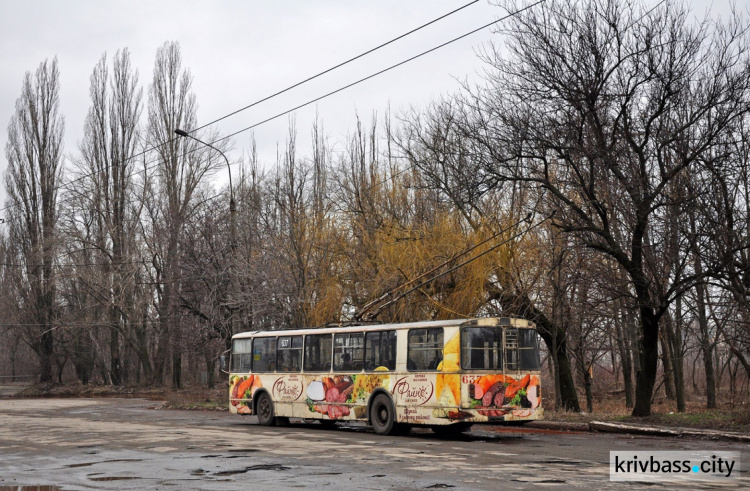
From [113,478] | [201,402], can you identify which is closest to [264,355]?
[113,478]

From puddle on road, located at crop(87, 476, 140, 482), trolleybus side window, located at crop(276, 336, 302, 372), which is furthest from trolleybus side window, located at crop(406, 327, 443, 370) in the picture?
puddle on road, located at crop(87, 476, 140, 482)

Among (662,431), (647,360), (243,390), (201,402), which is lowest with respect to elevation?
(201,402)

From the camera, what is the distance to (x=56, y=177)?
52438 mm

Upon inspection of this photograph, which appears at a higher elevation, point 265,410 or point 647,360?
point 647,360

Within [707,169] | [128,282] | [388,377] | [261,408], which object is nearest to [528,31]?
[707,169]

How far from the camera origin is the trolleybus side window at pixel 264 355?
22781mm

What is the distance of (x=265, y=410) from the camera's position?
2295 centimetres

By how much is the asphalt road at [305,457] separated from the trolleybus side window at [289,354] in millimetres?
1660

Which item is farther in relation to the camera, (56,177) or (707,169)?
(56,177)

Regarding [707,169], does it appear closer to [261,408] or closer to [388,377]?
[388,377]

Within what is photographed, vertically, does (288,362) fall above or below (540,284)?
below

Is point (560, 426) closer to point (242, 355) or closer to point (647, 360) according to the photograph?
point (647, 360)

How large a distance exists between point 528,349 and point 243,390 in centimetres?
924

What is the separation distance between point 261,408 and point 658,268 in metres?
11.2
